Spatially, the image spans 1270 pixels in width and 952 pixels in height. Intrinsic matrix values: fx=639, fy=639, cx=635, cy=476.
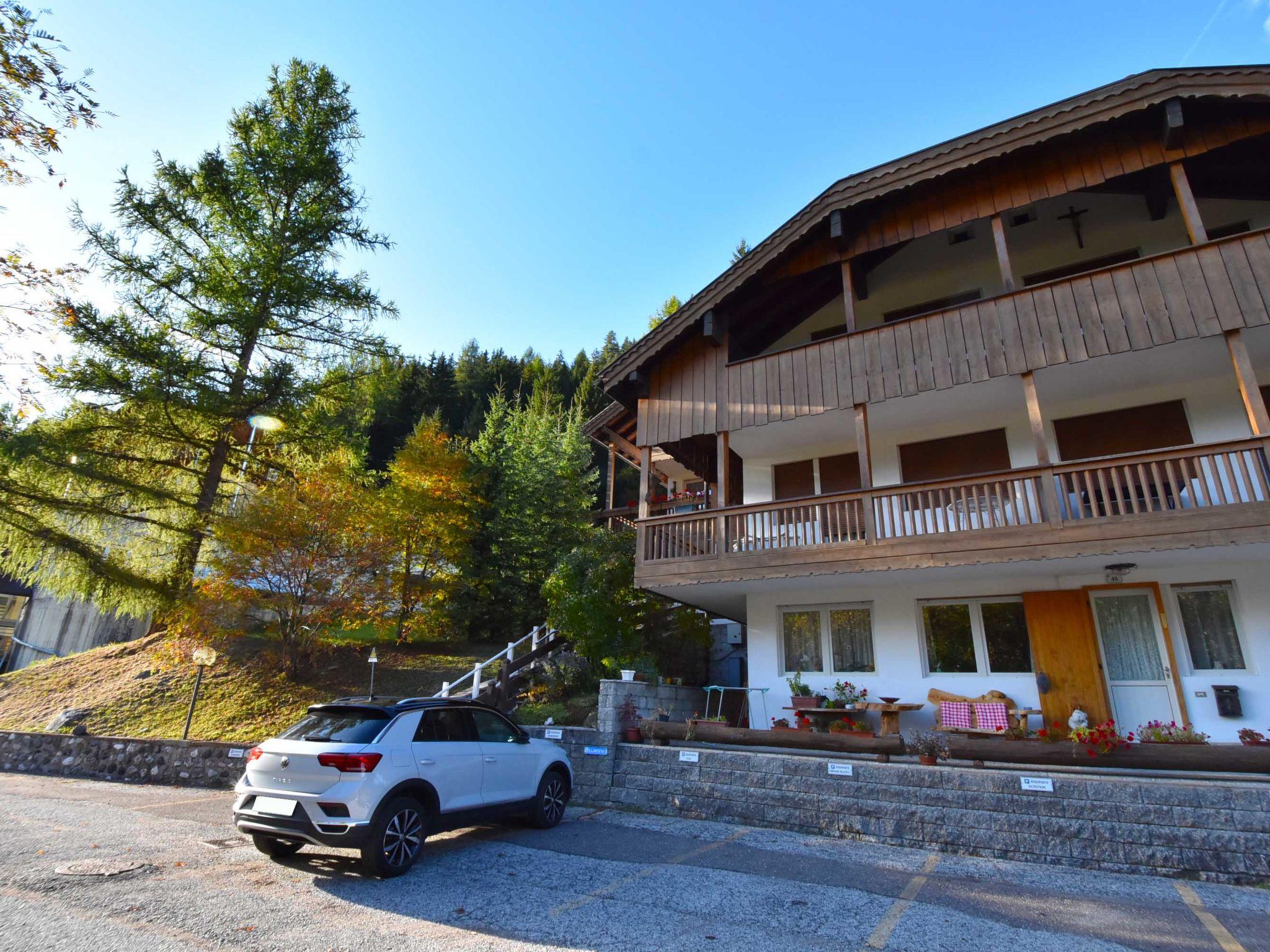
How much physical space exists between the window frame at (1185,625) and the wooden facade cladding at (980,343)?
3.85m

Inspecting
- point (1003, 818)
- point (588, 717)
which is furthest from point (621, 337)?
point (1003, 818)

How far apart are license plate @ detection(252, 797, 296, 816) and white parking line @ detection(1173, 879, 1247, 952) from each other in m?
7.45

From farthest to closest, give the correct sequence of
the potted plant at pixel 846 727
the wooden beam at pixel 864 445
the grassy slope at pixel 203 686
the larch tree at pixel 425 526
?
the larch tree at pixel 425 526 < the grassy slope at pixel 203 686 < the wooden beam at pixel 864 445 < the potted plant at pixel 846 727

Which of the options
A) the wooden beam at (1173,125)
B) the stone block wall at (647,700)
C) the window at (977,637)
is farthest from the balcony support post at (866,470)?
the wooden beam at (1173,125)

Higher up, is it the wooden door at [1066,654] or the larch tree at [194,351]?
the larch tree at [194,351]

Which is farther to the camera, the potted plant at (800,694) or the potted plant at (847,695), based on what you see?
the potted plant at (800,694)

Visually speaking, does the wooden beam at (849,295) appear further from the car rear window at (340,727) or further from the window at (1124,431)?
the car rear window at (340,727)

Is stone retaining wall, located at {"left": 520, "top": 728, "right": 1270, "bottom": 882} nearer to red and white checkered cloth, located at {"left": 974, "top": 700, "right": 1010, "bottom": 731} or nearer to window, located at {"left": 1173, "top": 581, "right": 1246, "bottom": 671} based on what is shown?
red and white checkered cloth, located at {"left": 974, "top": 700, "right": 1010, "bottom": 731}

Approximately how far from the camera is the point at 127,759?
38.4ft

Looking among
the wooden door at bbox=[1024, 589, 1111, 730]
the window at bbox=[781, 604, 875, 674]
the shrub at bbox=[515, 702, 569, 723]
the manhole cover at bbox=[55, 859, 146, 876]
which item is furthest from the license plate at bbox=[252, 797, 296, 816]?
the wooden door at bbox=[1024, 589, 1111, 730]

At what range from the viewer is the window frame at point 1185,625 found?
955 centimetres

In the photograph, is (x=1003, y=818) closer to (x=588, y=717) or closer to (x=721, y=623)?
(x=588, y=717)

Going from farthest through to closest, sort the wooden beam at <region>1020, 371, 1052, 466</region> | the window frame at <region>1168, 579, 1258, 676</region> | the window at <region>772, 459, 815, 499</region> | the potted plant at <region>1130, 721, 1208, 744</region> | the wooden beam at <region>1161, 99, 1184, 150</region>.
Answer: the window at <region>772, 459, 815, 499</region>
the wooden beam at <region>1161, 99, 1184, 150</region>
the wooden beam at <region>1020, 371, 1052, 466</region>
the window frame at <region>1168, 579, 1258, 676</region>
the potted plant at <region>1130, 721, 1208, 744</region>

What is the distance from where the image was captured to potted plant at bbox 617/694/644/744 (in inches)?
404
